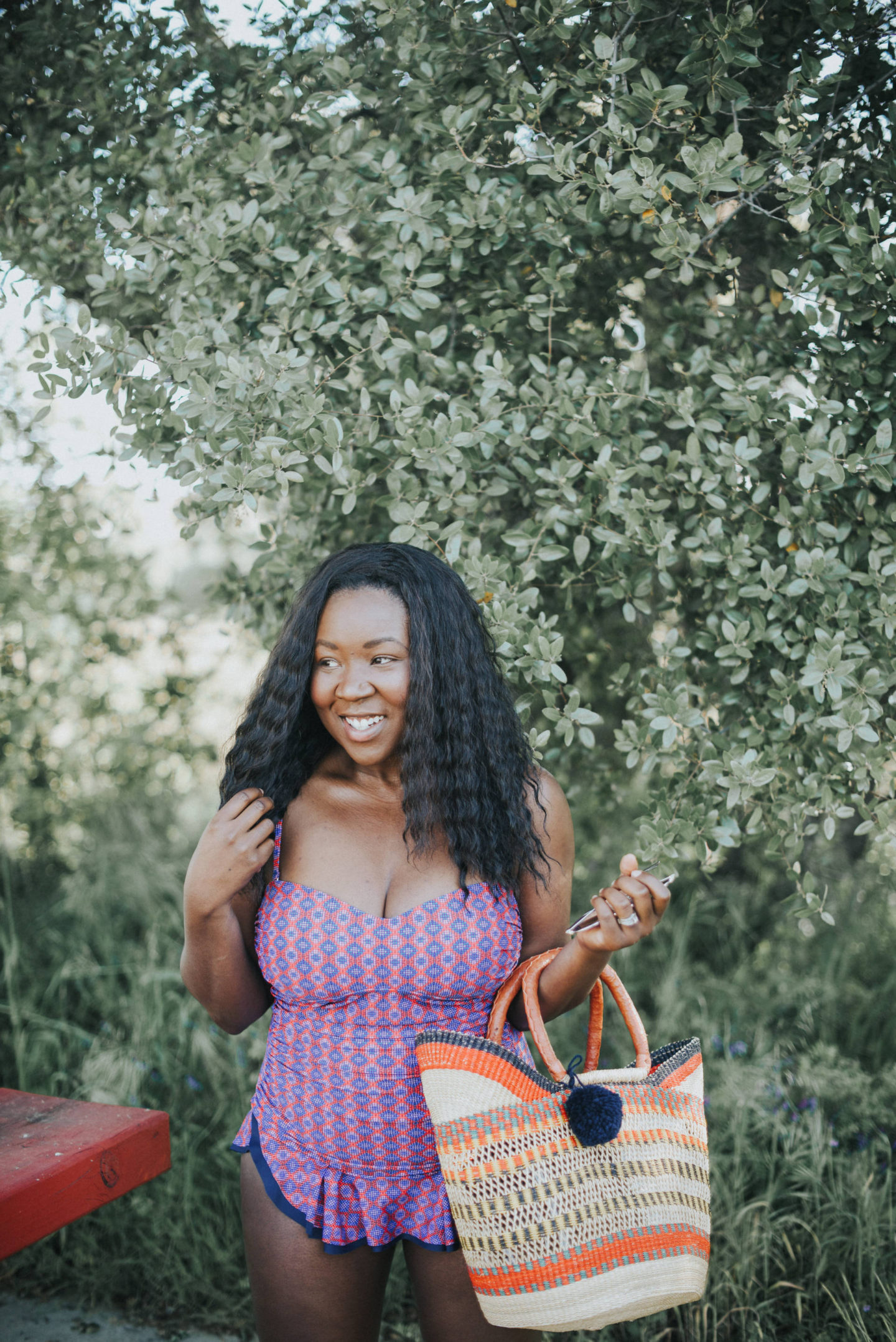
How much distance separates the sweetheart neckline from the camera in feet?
5.79

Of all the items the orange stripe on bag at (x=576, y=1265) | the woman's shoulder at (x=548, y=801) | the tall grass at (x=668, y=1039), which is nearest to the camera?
the orange stripe on bag at (x=576, y=1265)

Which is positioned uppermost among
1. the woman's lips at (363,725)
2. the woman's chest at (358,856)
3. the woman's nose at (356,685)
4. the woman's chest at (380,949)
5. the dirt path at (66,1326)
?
the woman's nose at (356,685)

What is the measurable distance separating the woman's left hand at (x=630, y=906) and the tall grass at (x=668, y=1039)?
4.48 feet

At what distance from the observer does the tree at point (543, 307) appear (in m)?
2.03

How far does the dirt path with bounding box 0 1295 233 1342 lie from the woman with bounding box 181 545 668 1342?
1.15m

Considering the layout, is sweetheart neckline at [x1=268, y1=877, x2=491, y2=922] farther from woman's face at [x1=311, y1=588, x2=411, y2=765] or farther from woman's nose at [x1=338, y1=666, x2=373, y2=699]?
woman's nose at [x1=338, y1=666, x2=373, y2=699]

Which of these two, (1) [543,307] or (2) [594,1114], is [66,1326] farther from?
(1) [543,307]

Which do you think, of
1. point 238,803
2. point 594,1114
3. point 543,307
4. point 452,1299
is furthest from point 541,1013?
point 543,307

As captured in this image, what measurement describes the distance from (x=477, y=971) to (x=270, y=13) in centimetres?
221

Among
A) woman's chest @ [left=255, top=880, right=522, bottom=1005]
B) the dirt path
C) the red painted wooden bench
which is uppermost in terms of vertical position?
woman's chest @ [left=255, top=880, right=522, bottom=1005]

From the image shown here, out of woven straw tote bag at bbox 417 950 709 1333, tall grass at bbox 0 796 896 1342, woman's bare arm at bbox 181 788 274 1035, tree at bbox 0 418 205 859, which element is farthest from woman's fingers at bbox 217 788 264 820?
tree at bbox 0 418 205 859

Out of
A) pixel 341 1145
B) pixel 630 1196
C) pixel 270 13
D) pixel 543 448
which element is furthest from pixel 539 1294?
pixel 270 13

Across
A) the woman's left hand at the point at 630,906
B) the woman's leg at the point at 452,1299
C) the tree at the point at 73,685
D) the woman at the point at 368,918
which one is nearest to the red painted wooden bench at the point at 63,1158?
the woman at the point at 368,918

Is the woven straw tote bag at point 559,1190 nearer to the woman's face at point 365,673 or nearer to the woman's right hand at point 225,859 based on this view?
the woman's right hand at point 225,859
